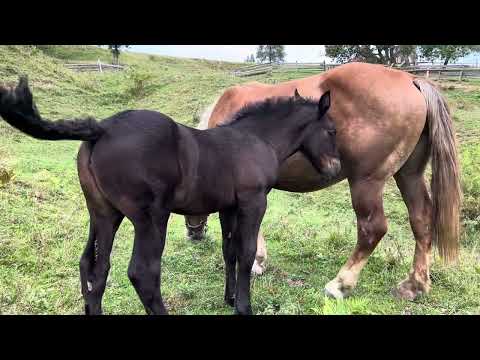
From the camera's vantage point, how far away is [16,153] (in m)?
11.5

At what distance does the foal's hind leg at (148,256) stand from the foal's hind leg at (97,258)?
258 mm

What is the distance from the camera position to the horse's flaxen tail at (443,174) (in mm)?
4930

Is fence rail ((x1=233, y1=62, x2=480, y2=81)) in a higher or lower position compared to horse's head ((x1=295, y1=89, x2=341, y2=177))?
higher

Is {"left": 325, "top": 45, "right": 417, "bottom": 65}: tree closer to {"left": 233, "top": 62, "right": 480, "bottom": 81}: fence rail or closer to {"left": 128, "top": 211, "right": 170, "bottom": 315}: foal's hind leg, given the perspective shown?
{"left": 233, "top": 62, "right": 480, "bottom": 81}: fence rail

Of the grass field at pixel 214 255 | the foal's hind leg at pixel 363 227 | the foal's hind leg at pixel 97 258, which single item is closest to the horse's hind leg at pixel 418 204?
the grass field at pixel 214 255

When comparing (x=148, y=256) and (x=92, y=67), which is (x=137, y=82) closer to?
(x=92, y=67)

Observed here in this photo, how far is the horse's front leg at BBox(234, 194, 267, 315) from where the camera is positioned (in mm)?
4023

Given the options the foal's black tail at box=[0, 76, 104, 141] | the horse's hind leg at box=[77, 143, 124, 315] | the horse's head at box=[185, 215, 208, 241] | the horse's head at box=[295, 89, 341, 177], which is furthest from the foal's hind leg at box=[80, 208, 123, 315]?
the horse's head at box=[185, 215, 208, 241]

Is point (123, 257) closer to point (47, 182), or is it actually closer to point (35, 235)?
point (35, 235)

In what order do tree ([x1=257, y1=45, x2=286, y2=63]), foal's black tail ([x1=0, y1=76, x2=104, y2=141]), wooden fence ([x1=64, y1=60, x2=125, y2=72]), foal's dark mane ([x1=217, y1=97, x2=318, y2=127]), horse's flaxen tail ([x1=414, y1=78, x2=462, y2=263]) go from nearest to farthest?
1. foal's black tail ([x1=0, y1=76, x2=104, y2=141])
2. foal's dark mane ([x1=217, y1=97, x2=318, y2=127])
3. horse's flaxen tail ([x1=414, y1=78, x2=462, y2=263])
4. wooden fence ([x1=64, y1=60, x2=125, y2=72])
5. tree ([x1=257, y1=45, x2=286, y2=63])

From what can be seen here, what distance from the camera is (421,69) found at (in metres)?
23.8

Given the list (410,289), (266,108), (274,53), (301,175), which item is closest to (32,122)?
(266,108)

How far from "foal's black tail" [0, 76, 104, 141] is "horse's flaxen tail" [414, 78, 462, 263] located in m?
3.72

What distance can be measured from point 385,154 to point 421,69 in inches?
850
